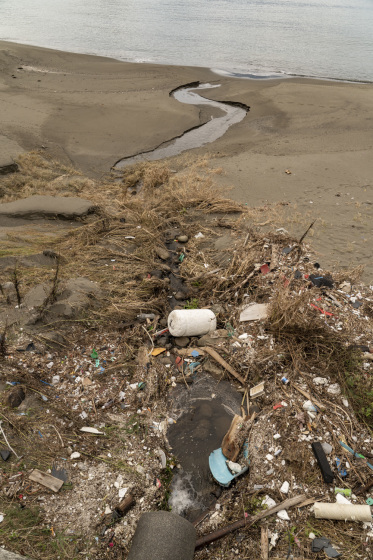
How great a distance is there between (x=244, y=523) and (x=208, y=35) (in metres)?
33.9

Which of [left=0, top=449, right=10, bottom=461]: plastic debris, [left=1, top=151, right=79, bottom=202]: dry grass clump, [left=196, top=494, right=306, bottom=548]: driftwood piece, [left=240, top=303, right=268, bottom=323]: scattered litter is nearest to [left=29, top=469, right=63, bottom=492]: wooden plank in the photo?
[left=0, top=449, right=10, bottom=461]: plastic debris

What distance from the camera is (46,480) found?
3135 mm

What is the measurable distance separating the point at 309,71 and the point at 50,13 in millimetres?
29568

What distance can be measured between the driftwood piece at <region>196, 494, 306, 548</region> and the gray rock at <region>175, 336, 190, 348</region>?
216cm

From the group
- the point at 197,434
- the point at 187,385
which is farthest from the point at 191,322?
the point at 197,434

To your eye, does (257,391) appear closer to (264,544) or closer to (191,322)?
(191,322)

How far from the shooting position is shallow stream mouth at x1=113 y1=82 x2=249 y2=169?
1088cm

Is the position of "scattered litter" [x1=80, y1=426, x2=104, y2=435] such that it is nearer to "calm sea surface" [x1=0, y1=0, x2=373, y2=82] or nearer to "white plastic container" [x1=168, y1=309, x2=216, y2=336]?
"white plastic container" [x1=168, y1=309, x2=216, y2=336]

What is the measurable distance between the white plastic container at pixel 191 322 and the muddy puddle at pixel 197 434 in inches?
24.1

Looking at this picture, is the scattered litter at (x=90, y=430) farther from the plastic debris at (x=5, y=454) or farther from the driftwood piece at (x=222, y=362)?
the driftwood piece at (x=222, y=362)

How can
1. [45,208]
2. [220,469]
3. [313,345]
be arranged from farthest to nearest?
[45,208], [313,345], [220,469]

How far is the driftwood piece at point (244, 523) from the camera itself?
2.95 meters

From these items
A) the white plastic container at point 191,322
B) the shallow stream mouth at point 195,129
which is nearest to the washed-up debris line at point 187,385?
the white plastic container at point 191,322

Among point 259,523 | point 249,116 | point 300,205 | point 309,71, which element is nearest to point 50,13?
point 309,71
